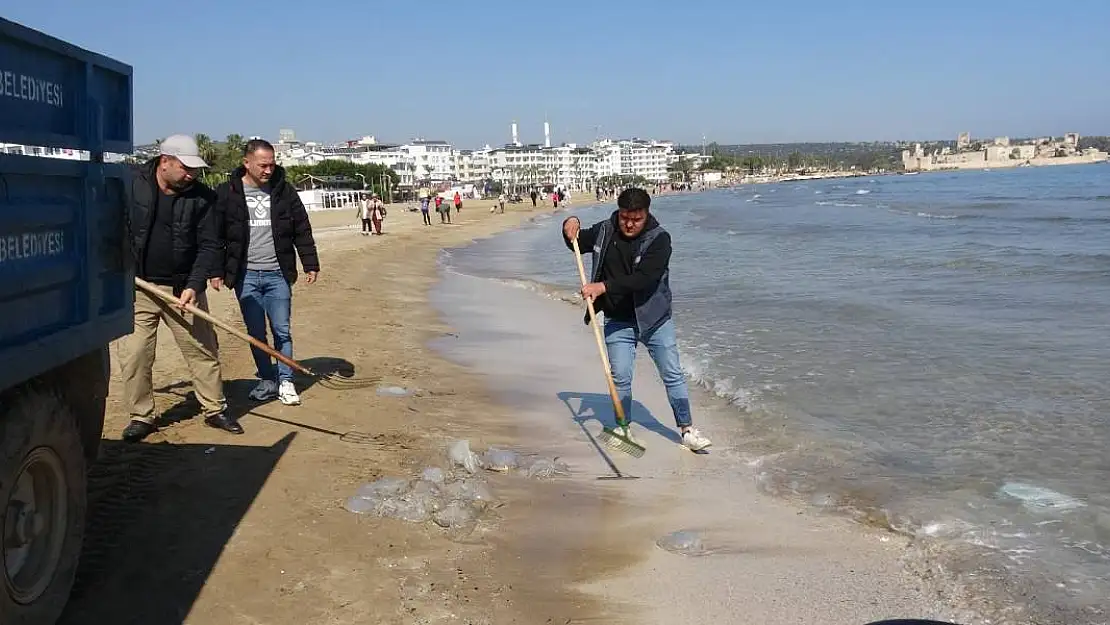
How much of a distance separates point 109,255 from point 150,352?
1.95 metres

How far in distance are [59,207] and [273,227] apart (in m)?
3.06

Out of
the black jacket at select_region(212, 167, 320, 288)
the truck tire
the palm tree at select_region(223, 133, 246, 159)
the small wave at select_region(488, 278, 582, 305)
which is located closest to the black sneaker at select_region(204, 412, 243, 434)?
the black jacket at select_region(212, 167, 320, 288)

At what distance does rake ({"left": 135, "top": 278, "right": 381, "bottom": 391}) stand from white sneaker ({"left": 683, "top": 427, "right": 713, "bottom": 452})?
256 centimetres

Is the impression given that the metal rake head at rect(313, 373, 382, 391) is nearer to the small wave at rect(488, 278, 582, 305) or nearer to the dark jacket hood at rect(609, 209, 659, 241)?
the dark jacket hood at rect(609, 209, 659, 241)

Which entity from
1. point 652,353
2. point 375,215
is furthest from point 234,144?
point 652,353

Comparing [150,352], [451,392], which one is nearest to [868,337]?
[451,392]

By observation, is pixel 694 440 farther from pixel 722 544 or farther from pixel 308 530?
pixel 308 530

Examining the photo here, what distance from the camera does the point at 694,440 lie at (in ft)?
20.2

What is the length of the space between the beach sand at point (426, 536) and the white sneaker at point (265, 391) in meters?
0.12

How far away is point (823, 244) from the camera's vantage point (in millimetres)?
26031

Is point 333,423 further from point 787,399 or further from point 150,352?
point 787,399

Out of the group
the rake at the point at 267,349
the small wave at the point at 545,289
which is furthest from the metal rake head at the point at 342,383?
the small wave at the point at 545,289

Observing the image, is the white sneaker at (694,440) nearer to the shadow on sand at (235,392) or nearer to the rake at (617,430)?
the rake at (617,430)

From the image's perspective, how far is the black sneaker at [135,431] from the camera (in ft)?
18.2
